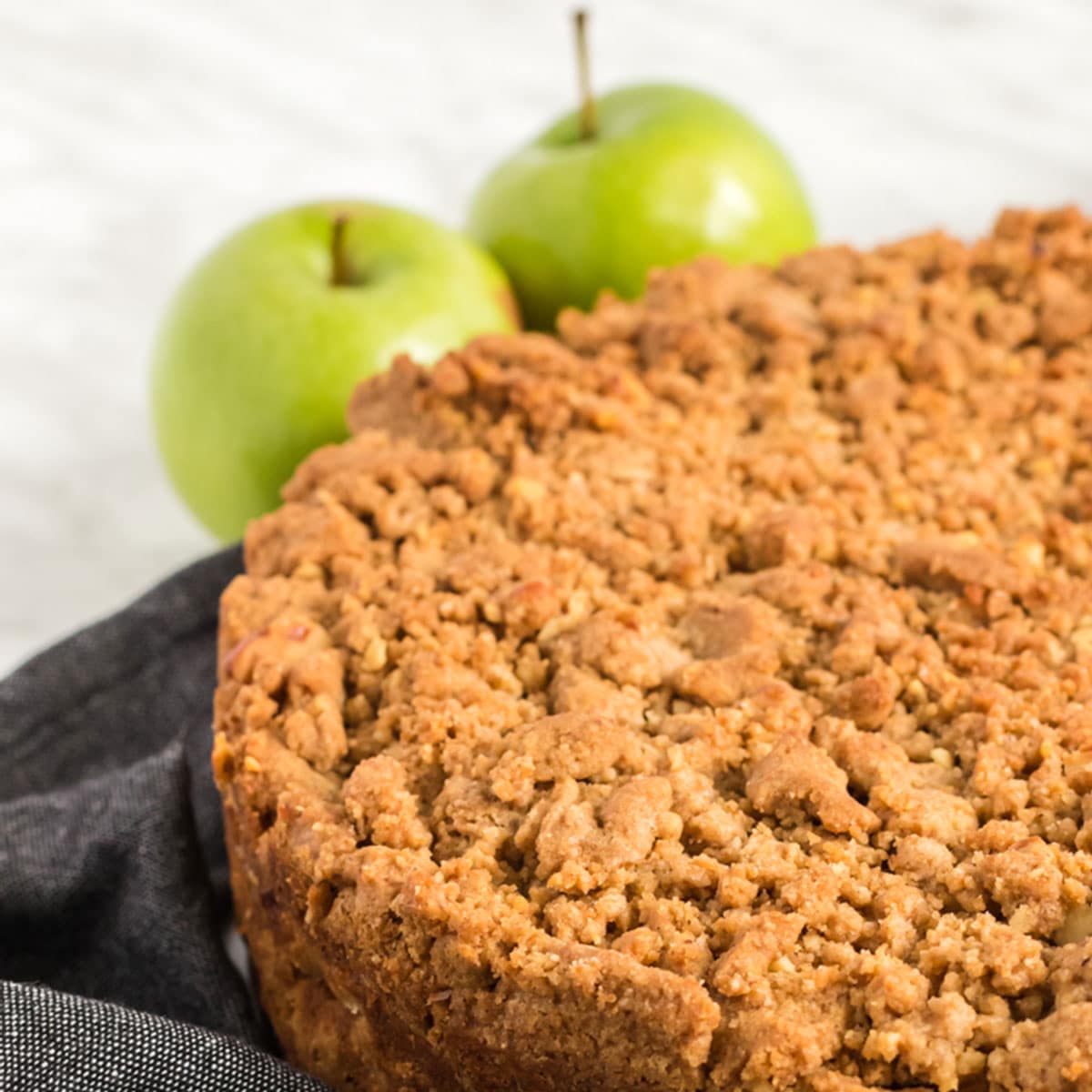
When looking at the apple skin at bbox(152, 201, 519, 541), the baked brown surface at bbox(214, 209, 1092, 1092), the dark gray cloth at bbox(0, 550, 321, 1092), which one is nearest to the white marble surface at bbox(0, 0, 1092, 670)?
the apple skin at bbox(152, 201, 519, 541)

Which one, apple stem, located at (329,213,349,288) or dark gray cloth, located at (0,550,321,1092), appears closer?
dark gray cloth, located at (0,550,321,1092)

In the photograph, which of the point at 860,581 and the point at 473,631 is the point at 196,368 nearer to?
the point at 473,631

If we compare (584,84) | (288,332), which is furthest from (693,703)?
(584,84)

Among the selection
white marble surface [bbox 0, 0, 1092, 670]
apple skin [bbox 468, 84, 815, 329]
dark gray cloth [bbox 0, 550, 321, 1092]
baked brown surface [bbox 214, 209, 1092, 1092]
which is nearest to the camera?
baked brown surface [bbox 214, 209, 1092, 1092]

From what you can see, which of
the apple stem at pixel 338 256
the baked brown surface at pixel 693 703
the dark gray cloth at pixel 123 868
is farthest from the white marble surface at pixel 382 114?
the baked brown surface at pixel 693 703

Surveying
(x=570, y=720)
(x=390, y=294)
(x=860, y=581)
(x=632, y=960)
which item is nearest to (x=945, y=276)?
(x=860, y=581)

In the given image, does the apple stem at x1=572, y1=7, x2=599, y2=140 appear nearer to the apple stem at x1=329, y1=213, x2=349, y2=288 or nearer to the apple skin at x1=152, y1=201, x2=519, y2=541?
the apple skin at x1=152, y1=201, x2=519, y2=541
